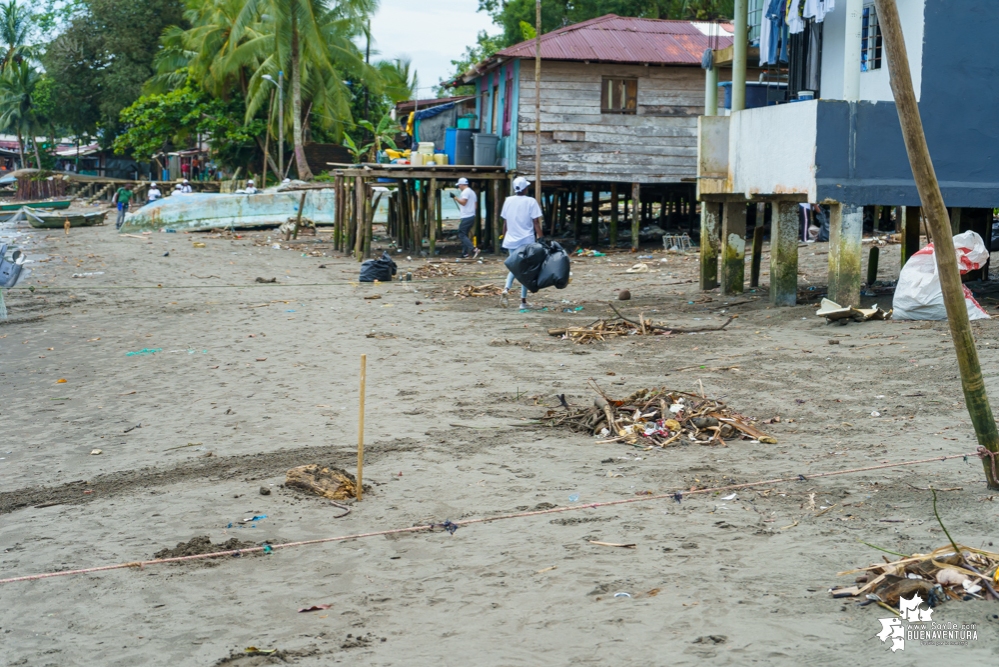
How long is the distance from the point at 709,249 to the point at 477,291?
3.72 m

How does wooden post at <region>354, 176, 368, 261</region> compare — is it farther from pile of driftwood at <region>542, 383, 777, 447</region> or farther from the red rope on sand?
the red rope on sand

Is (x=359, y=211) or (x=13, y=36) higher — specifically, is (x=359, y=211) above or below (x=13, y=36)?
below

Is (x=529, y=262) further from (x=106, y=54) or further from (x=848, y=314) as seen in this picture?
(x=106, y=54)

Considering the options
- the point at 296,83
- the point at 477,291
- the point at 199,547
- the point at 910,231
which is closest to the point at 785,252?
the point at 910,231

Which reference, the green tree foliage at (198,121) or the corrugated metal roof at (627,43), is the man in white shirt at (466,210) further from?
the green tree foliage at (198,121)

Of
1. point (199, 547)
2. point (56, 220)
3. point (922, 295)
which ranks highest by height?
point (56, 220)

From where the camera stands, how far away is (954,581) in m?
3.91

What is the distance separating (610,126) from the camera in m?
22.9

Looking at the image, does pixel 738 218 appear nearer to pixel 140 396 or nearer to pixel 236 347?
pixel 236 347

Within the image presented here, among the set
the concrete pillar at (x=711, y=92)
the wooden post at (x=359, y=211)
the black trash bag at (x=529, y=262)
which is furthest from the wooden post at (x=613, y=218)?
the black trash bag at (x=529, y=262)

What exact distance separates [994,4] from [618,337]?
5.85m

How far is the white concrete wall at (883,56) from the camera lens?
11.4 meters

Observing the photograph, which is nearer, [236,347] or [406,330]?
[236,347]

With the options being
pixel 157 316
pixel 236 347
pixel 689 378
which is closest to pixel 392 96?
pixel 157 316
